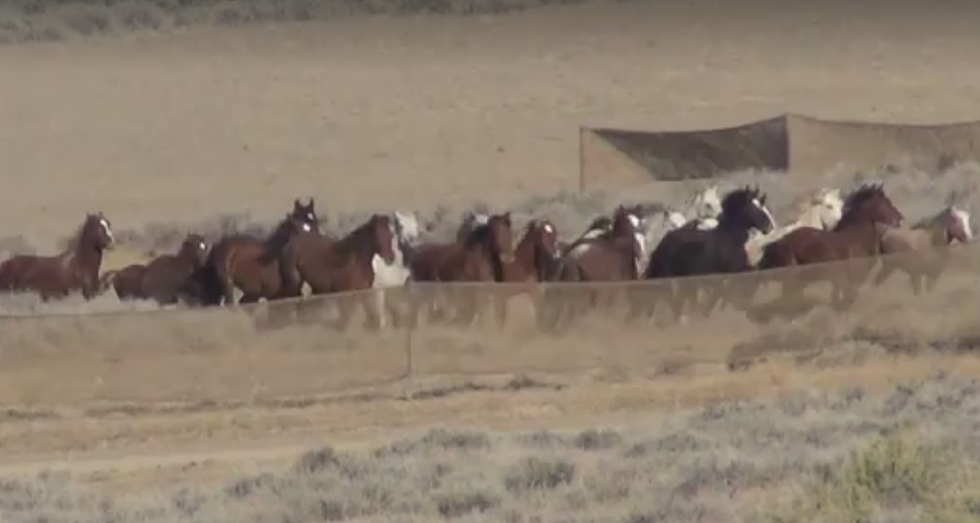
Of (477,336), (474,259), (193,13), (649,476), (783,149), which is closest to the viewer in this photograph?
(649,476)

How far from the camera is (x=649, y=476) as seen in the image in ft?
37.6

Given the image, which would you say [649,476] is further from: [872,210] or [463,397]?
[872,210]

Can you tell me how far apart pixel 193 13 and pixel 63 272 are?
29.4 meters

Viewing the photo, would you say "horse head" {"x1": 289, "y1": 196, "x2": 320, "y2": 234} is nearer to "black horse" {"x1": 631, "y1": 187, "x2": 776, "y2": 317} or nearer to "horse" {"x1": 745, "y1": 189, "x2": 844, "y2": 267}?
"black horse" {"x1": 631, "y1": 187, "x2": 776, "y2": 317}

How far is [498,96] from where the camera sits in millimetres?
37469

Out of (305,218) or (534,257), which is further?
(305,218)

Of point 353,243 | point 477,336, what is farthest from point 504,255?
point 477,336

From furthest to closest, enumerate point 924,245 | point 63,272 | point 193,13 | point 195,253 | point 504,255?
point 193,13 < point 63,272 < point 195,253 < point 504,255 < point 924,245

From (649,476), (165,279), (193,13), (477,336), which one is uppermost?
(193,13)

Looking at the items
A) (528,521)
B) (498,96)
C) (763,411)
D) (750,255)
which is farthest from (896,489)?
(498,96)

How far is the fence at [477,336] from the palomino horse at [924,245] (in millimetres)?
22

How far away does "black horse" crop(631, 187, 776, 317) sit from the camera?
18062 mm

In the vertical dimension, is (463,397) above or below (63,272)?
below

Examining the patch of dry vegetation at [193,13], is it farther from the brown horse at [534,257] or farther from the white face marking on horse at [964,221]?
the brown horse at [534,257]
